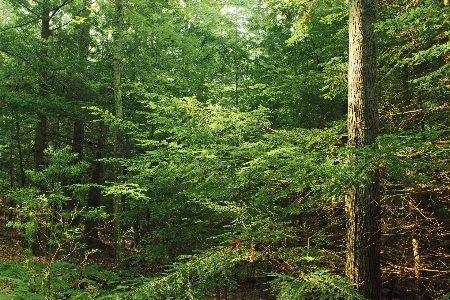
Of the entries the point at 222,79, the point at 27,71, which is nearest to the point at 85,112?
the point at 27,71

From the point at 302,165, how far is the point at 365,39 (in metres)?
2.41

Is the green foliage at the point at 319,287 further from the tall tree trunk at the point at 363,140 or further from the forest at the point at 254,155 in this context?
the tall tree trunk at the point at 363,140

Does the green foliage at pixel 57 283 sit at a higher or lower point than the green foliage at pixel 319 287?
lower

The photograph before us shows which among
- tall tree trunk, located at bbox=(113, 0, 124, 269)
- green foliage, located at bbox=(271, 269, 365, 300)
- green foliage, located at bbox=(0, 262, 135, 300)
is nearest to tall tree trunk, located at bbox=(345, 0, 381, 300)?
green foliage, located at bbox=(271, 269, 365, 300)

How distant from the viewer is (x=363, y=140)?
466cm

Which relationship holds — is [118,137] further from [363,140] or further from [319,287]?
[319,287]

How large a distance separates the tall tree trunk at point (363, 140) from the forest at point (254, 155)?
2 centimetres

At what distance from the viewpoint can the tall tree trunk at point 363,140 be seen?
459 cm

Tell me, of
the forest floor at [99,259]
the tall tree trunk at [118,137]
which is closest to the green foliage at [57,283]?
the forest floor at [99,259]

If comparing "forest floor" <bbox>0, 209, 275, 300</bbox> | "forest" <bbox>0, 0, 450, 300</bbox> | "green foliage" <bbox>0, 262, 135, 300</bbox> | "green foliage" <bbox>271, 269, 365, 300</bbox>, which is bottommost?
"forest floor" <bbox>0, 209, 275, 300</bbox>

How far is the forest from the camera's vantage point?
15.2ft

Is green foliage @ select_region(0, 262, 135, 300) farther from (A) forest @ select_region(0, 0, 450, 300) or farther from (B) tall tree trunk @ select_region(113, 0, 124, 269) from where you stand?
(B) tall tree trunk @ select_region(113, 0, 124, 269)

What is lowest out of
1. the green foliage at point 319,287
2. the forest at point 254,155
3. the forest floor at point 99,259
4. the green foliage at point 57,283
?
the forest floor at point 99,259

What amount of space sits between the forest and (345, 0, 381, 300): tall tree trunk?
2 cm
